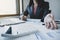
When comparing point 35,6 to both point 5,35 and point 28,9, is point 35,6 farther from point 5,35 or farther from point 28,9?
point 5,35

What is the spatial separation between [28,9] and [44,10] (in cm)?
17

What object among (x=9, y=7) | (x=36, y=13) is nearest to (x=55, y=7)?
(x=36, y=13)

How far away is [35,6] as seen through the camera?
1.28 metres

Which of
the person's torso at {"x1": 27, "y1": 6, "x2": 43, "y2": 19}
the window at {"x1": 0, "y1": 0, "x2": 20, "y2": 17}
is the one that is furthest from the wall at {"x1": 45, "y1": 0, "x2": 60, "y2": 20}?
the window at {"x1": 0, "y1": 0, "x2": 20, "y2": 17}

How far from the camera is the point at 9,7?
4.64ft

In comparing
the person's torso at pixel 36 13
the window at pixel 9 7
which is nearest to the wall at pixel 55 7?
the person's torso at pixel 36 13

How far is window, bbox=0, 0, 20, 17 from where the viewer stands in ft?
4.44

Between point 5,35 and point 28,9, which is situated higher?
point 28,9

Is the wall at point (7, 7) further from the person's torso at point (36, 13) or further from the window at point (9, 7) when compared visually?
the person's torso at point (36, 13)

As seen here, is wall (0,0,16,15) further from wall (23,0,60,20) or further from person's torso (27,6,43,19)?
wall (23,0,60,20)

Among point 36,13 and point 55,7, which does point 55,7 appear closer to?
point 55,7

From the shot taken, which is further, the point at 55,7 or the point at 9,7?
the point at 9,7

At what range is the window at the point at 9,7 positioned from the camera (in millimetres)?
1354

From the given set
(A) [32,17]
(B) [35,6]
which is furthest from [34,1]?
(A) [32,17]
